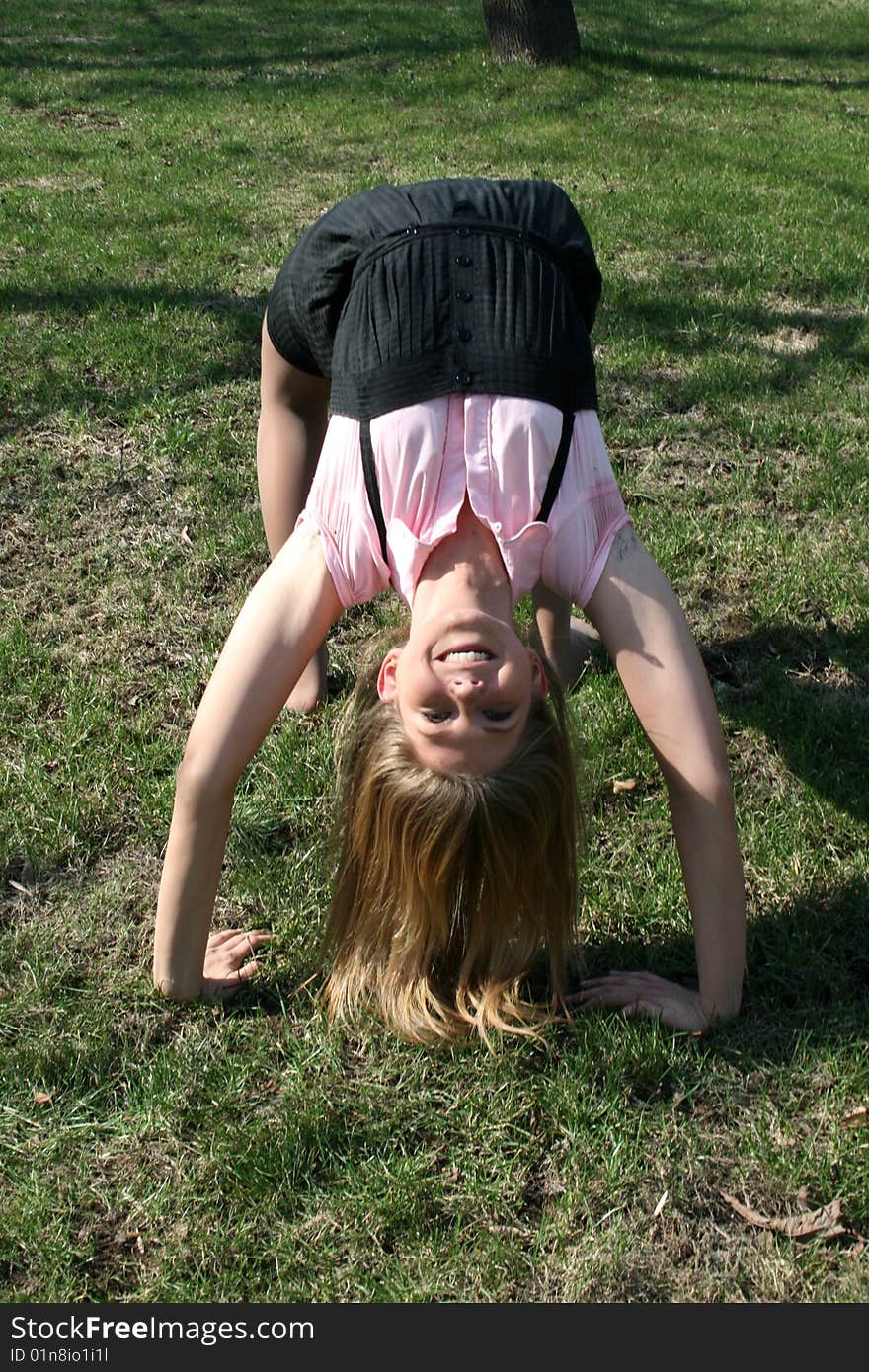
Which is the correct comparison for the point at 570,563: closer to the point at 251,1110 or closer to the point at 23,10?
the point at 251,1110

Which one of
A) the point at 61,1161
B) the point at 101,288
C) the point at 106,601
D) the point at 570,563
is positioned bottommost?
the point at 61,1161

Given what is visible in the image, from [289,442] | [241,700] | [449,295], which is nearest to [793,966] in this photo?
[241,700]

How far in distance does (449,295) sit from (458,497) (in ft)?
1.74

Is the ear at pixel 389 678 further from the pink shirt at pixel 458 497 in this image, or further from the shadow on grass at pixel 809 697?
the shadow on grass at pixel 809 697

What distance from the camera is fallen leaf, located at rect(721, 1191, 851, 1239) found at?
8.77 ft

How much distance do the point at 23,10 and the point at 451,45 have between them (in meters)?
5.16

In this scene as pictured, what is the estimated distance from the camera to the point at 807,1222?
2.69 m

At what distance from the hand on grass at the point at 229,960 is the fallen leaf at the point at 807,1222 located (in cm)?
133

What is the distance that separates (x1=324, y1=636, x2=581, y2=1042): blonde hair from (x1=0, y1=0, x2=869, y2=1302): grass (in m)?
0.14

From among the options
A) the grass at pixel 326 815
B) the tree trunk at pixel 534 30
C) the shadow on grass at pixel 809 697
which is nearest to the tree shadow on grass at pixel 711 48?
the tree trunk at pixel 534 30

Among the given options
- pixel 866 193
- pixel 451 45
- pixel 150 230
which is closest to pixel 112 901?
pixel 150 230

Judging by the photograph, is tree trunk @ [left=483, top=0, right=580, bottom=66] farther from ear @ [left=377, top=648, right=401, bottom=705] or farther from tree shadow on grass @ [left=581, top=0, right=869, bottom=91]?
ear @ [left=377, top=648, right=401, bottom=705]

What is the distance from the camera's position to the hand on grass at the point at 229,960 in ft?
10.6
